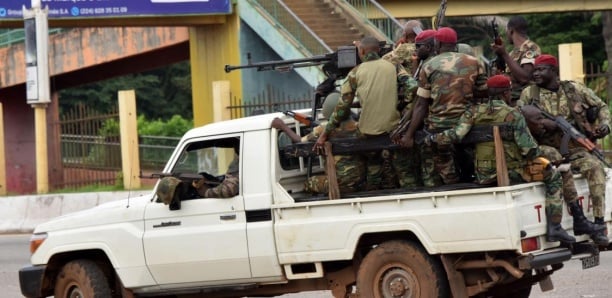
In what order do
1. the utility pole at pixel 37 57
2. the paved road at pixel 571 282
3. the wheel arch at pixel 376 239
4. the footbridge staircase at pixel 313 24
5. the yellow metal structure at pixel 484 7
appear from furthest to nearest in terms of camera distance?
1. the yellow metal structure at pixel 484 7
2. the footbridge staircase at pixel 313 24
3. the utility pole at pixel 37 57
4. the paved road at pixel 571 282
5. the wheel arch at pixel 376 239

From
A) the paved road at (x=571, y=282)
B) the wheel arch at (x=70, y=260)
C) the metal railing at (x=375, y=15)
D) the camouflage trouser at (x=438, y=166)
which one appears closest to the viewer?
the camouflage trouser at (x=438, y=166)

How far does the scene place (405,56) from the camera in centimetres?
1026

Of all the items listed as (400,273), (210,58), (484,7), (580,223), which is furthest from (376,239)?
(484,7)

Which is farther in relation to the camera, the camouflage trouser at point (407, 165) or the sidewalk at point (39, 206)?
the sidewalk at point (39, 206)

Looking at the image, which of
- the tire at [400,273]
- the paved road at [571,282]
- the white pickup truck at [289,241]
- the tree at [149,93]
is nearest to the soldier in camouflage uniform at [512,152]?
the white pickup truck at [289,241]

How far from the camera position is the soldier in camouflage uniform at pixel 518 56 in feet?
33.1

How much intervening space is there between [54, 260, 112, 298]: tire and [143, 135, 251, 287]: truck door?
62 cm

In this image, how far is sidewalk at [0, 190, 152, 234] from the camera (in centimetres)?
2091

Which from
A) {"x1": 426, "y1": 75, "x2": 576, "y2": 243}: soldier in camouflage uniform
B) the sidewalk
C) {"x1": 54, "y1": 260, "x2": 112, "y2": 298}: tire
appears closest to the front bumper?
{"x1": 54, "y1": 260, "x2": 112, "y2": 298}: tire

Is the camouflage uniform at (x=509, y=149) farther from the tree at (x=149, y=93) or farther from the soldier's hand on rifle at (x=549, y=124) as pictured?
the tree at (x=149, y=93)

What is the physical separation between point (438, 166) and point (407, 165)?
27 cm

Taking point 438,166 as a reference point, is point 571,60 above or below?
above

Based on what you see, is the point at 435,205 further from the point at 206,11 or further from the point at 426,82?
the point at 206,11

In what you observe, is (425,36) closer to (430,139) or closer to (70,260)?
(430,139)
